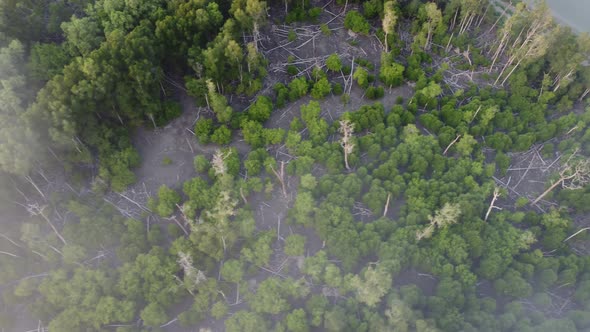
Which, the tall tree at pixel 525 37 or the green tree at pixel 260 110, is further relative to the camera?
the green tree at pixel 260 110

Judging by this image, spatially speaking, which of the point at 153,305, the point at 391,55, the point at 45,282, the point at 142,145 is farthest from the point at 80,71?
the point at 391,55

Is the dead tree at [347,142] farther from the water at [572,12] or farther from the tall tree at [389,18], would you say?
the water at [572,12]

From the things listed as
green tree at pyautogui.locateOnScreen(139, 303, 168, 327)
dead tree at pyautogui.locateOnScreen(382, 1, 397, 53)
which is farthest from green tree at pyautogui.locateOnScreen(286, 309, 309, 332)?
dead tree at pyautogui.locateOnScreen(382, 1, 397, 53)

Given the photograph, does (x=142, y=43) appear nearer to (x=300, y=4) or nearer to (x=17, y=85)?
(x=17, y=85)

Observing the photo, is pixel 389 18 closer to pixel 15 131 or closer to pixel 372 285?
pixel 372 285

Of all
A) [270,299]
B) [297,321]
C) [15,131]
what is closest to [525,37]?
[297,321]

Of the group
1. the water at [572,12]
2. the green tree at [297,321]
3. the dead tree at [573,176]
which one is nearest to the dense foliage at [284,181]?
the green tree at [297,321]

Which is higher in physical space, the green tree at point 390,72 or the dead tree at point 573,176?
the green tree at point 390,72
